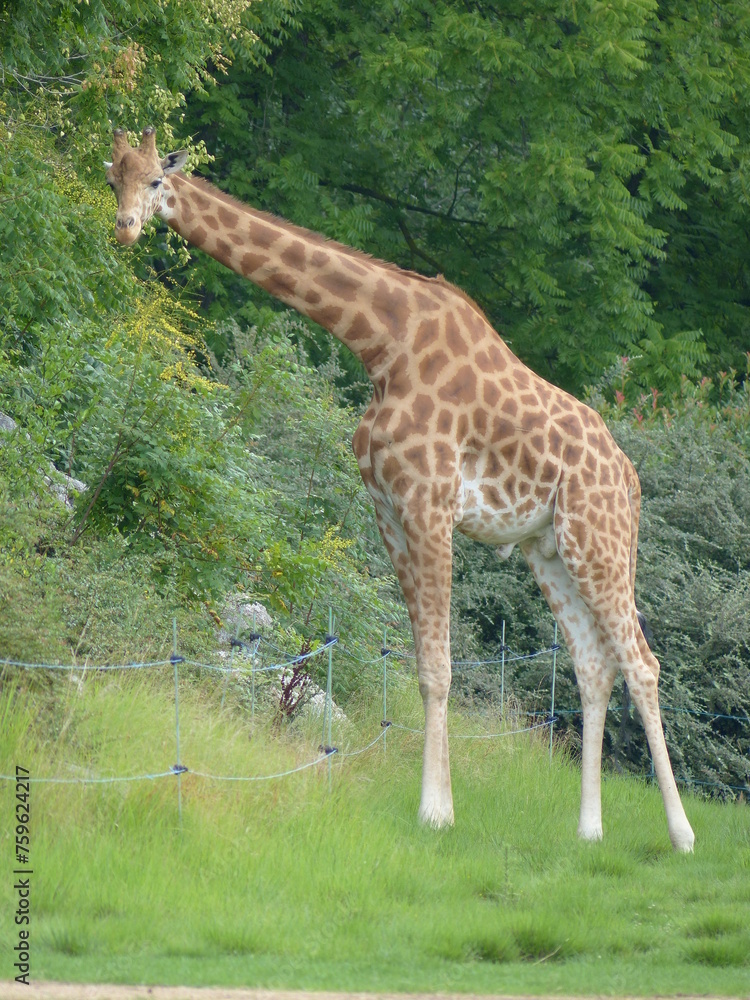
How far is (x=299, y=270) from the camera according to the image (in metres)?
7.24

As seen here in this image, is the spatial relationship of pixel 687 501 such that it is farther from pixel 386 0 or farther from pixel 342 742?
pixel 386 0

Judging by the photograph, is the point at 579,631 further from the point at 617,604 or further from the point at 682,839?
the point at 682,839

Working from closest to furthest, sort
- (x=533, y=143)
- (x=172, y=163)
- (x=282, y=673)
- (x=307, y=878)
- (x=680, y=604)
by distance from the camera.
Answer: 1. (x=307, y=878)
2. (x=172, y=163)
3. (x=282, y=673)
4. (x=680, y=604)
5. (x=533, y=143)

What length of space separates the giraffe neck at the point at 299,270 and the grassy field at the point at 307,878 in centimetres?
218

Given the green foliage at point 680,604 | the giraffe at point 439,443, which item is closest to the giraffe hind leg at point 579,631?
the giraffe at point 439,443

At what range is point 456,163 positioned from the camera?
67.2 feet

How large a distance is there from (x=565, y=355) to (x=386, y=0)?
5.20 m

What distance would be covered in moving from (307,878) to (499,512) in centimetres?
242

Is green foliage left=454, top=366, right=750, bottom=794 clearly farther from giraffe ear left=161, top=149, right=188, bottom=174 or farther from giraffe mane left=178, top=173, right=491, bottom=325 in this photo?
giraffe ear left=161, top=149, right=188, bottom=174

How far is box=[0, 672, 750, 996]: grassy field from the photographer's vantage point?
5.02 meters

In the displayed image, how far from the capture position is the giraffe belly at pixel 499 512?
731cm

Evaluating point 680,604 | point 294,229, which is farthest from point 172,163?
point 680,604

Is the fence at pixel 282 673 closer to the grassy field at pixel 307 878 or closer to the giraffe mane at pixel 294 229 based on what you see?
the grassy field at pixel 307 878

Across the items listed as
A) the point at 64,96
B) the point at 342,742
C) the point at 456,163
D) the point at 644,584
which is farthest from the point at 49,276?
the point at 456,163
